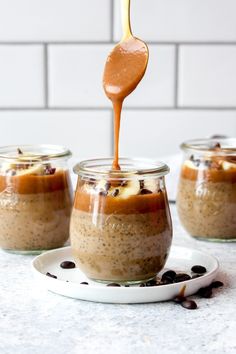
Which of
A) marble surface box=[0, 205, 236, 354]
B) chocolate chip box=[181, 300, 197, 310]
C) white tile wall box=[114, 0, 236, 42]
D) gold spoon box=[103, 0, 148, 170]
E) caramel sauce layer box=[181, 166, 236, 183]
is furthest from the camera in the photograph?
white tile wall box=[114, 0, 236, 42]

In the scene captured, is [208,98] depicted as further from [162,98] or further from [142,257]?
[142,257]

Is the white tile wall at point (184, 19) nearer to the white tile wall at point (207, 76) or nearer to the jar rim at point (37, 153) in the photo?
the white tile wall at point (207, 76)

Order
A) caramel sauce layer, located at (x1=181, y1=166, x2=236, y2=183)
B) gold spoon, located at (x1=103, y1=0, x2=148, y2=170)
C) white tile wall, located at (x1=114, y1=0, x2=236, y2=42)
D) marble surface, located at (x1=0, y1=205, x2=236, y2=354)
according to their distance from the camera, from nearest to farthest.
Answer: marble surface, located at (x1=0, y1=205, x2=236, y2=354) → gold spoon, located at (x1=103, y1=0, x2=148, y2=170) → caramel sauce layer, located at (x1=181, y1=166, x2=236, y2=183) → white tile wall, located at (x1=114, y1=0, x2=236, y2=42)

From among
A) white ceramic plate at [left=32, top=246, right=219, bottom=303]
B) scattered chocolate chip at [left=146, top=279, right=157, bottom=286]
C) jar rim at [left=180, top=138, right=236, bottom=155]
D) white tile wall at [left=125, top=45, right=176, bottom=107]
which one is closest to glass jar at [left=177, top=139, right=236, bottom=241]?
jar rim at [left=180, top=138, right=236, bottom=155]

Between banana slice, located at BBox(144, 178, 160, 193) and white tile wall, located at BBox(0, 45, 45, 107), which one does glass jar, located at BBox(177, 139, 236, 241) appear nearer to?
banana slice, located at BBox(144, 178, 160, 193)

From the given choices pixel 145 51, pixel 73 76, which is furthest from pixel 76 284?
pixel 73 76

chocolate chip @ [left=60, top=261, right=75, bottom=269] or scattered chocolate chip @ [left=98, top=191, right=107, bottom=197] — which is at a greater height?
scattered chocolate chip @ [left=98, top=191, right=107, bottom=197]

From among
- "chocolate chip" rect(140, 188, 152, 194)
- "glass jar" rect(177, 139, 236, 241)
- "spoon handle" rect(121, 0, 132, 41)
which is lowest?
"glass jar" rect(177, 139, 236, 241)
